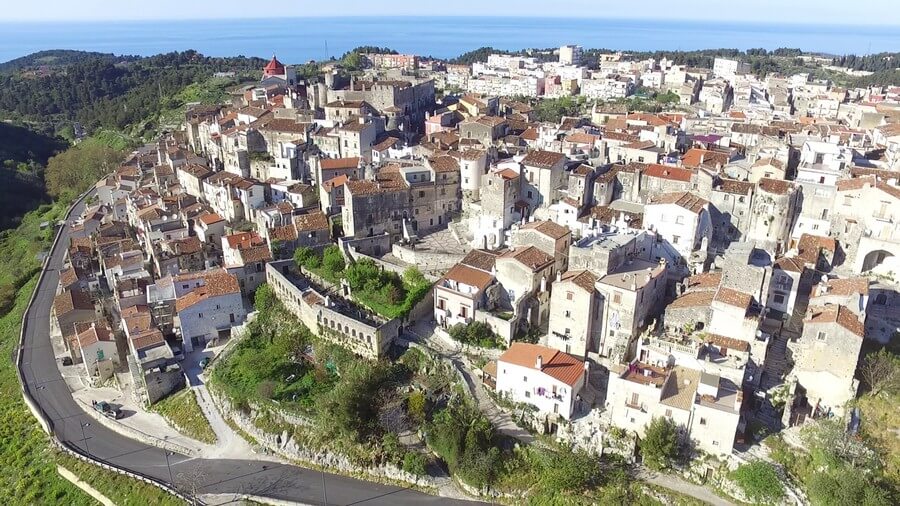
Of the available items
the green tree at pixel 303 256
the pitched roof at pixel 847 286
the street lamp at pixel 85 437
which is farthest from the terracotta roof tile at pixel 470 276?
the street lamp at pixel 85 437

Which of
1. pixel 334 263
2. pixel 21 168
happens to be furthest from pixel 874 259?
pixel 21 168

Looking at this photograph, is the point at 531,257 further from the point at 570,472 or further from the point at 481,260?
the point at 570,472

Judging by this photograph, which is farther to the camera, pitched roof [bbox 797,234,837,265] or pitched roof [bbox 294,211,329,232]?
pitched roof [bbox 294,211,329,232]

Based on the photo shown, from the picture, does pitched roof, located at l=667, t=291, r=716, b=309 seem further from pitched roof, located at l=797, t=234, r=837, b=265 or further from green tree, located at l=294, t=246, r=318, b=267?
green tree, located at l=294, t=246, r=318, b=267

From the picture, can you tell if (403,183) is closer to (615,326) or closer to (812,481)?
(615,326)

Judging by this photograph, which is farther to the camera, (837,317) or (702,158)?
(702,158)

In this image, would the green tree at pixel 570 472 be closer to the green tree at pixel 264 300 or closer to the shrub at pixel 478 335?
the shrub at pixel 478 335

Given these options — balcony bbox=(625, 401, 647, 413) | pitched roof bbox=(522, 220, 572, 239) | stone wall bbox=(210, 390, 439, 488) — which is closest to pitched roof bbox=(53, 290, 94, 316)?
stone wall bbox=(210, 390, 439, 488)
